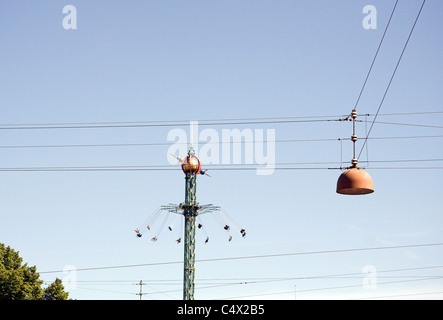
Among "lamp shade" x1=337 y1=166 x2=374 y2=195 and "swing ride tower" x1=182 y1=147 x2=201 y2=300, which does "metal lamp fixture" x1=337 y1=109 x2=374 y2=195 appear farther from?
"swing ride tower" x1=182 y1=147 x2=201 y2=300

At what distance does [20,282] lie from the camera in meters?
62.1

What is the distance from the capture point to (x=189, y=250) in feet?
304

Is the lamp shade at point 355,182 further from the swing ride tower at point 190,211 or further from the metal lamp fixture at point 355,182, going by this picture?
the swing ride tower at point 190,211

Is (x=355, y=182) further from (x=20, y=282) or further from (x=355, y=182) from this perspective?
(x=20, y=282)

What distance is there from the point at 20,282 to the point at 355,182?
49.4 meters

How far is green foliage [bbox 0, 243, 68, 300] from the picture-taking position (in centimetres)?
6169

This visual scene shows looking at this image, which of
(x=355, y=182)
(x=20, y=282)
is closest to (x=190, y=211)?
(x=20, y=282)

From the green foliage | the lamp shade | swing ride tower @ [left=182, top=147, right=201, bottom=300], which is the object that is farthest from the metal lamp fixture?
swing ride tower @ [left=182, top=147, right=201, bottom=300]

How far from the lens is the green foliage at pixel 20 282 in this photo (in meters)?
61.7

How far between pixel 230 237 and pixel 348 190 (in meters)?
79.5

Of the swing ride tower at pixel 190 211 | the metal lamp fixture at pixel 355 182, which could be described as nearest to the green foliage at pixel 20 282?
the swing ride tower at pixel 190 211

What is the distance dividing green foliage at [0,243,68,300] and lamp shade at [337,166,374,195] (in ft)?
159
